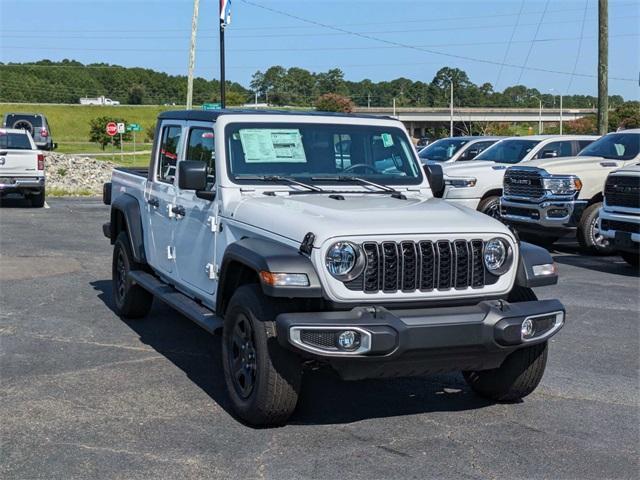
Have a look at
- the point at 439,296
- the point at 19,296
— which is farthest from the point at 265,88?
the point at 439,296

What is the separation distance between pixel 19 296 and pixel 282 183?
15.3ft

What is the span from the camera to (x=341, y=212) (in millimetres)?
5570

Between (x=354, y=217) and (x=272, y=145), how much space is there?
1438mm

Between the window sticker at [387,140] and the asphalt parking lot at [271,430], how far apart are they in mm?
1836

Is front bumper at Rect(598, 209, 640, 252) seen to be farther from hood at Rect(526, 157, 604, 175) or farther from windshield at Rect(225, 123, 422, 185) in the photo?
windshield at Rect(225, 123, 422, 185)

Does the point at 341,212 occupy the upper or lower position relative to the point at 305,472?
upper

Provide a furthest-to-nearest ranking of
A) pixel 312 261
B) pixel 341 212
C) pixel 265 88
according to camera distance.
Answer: pixel 265 88
pixel 341 212
pixel 312 261

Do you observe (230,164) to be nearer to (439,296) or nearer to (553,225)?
(439,296)

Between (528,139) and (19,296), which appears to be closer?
(19,296)

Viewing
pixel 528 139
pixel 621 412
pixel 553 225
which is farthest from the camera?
pixel 528 139

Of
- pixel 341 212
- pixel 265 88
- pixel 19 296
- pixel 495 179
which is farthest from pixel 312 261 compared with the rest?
pixel 265 88

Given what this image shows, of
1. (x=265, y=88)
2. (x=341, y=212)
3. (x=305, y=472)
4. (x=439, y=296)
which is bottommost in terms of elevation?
(x=305, y=472)

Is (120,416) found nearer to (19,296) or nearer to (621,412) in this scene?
(621,412)

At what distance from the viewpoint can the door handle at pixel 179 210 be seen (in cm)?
704
